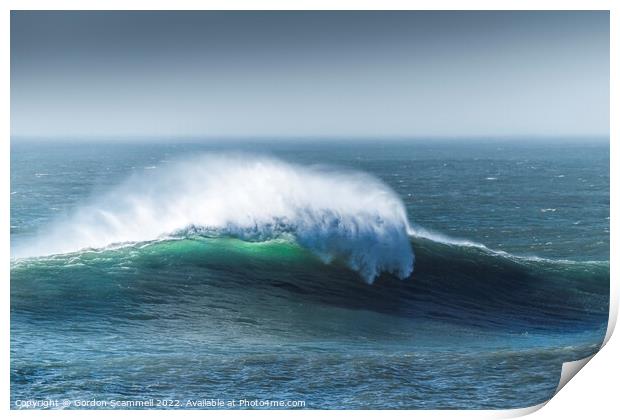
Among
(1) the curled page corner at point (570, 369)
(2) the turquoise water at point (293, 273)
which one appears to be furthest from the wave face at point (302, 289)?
(1) the curled page corner at point (570, 369)

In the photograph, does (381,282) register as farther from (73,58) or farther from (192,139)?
(73,58)

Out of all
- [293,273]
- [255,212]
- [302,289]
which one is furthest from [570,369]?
[255,212]

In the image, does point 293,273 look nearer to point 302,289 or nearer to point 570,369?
point 302,289

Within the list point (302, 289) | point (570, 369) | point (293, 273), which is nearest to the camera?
A: point (570, 369)

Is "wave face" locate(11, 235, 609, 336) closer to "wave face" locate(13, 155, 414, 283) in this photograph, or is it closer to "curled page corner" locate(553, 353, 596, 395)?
"wave face" locate(13, 155, 414, 283)

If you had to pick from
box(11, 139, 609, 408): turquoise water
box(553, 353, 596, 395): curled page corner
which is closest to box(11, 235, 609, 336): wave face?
box(11, 139, 609, 408): turquoise water

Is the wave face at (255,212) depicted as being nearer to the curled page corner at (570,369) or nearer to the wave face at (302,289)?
the wave face at (302,289)
